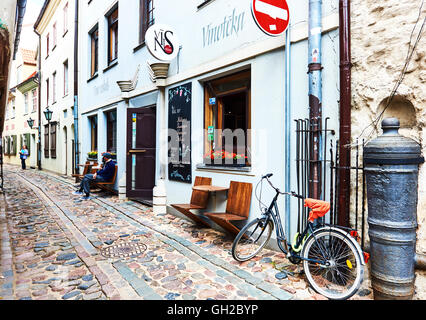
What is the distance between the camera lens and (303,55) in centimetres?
412

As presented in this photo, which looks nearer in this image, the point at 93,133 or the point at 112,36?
the point at 112,36

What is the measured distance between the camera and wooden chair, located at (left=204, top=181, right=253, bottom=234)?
4562 millimetres

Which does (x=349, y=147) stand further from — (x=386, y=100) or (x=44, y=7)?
(x=44, y=7)

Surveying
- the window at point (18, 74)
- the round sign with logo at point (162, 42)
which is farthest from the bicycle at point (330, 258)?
the window at point (18, 74)

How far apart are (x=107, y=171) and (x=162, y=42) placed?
14.9ft

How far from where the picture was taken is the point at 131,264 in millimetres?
3953

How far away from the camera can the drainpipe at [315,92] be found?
3.78 meters

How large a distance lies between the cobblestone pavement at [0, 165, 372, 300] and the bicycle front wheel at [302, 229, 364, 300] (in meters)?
0.15

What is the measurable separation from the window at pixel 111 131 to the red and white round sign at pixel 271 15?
7.76 meters

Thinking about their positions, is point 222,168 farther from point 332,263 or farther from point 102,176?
point 102,176

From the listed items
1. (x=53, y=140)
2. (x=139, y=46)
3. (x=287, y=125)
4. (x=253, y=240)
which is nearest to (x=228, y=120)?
(x=287, y=125)

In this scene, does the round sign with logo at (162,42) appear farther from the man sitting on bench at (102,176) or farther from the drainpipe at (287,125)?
the man sitting on bench at (102,176)

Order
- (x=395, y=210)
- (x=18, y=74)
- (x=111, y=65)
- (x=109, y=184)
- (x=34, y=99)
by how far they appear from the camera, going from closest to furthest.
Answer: (x=395, y=210)
(x=109, y=184)
(x=111, y=65)
(x=34, y=99)
(x=18, y=74)

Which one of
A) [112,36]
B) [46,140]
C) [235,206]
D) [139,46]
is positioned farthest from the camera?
[46,140]
